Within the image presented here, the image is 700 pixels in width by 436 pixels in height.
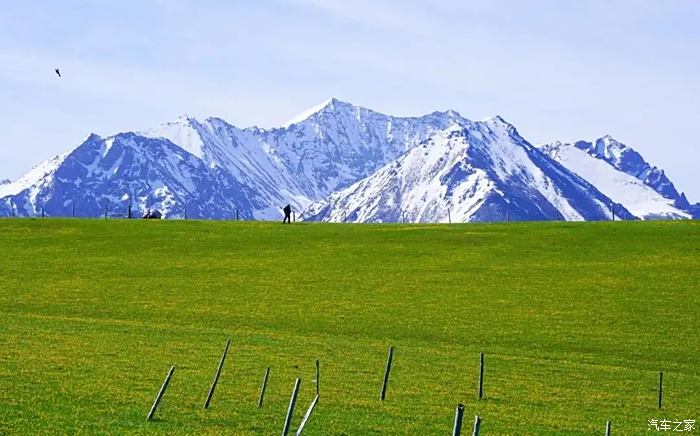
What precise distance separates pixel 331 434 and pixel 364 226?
8400cm

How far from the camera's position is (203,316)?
6444 centimetres

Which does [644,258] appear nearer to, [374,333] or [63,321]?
[374,333]

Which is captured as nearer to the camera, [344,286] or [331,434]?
[331,434]

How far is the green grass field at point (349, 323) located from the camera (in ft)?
118

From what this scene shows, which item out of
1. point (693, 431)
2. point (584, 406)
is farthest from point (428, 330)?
point (693, 431)

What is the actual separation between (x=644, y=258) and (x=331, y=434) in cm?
6357

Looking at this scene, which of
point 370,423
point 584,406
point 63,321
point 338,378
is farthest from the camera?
point 63,321

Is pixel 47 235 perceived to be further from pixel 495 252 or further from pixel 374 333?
pixel 374 333

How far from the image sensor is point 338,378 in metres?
43.9

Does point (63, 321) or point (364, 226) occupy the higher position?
point (364, 226)

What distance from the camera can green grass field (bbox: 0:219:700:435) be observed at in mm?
35938

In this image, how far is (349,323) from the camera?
6294 centimetres

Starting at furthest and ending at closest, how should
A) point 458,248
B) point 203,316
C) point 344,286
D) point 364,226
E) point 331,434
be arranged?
point 364,226, point 458,248, point 344,286, point 203,316, point 331,434

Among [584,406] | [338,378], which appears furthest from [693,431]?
[338,378]
